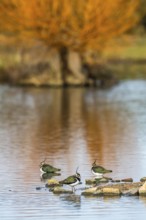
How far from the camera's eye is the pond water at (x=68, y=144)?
13539 millimetres

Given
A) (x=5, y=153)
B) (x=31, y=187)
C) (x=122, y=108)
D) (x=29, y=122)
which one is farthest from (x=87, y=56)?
(x=31, y=187)

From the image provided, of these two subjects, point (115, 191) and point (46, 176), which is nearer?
point (115, 191)

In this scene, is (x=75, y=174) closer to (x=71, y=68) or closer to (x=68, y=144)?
(x=68, y=144)

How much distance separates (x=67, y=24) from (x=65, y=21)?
0.49 feet

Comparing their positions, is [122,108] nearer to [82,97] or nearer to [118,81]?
[82,97]

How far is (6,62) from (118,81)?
4250 millimetres

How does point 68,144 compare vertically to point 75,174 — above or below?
above

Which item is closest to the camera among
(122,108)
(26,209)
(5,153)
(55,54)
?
(26,209)

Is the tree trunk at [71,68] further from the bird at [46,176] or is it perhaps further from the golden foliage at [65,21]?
the bird at [46,176]

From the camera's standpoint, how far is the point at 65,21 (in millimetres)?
35188

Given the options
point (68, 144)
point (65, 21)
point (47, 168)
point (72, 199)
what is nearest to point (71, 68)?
point (65, 21)

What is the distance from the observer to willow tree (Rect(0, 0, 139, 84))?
35.2m

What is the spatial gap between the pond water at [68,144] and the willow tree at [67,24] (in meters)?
1.78

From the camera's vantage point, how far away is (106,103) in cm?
2967
